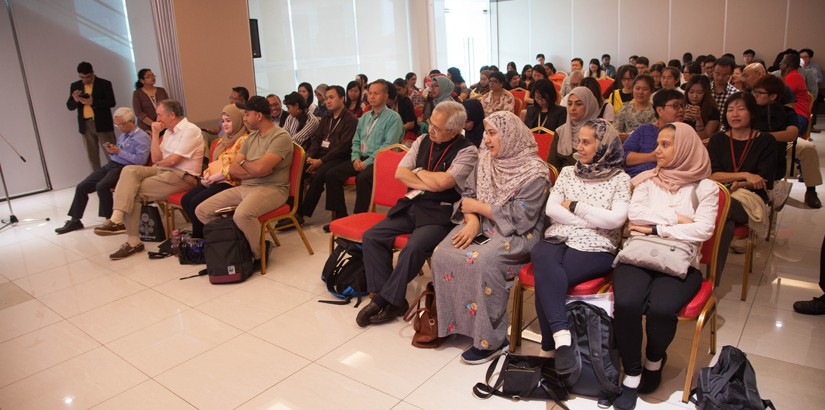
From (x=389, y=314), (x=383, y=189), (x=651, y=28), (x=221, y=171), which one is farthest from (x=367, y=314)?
(x=651, y=28)

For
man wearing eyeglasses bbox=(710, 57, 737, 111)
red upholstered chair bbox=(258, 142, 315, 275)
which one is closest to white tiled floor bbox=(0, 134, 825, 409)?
red upholstered chair bbox=(258, 142, 315, 275)

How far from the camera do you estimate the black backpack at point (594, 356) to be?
2.38 metres

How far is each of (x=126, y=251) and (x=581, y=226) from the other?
13.0 ft

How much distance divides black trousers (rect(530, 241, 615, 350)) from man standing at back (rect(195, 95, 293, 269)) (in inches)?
88.5

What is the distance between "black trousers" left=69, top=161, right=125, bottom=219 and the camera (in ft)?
17.4

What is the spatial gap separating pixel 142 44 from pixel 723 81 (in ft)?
24.9

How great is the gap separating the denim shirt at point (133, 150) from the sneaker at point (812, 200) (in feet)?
20.3

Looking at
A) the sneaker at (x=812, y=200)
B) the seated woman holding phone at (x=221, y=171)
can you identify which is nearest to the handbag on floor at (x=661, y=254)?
the seated woman holding phone at (x=221, y=171)

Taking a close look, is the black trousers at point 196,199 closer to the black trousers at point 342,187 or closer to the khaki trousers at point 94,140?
the black trousers at point 342,187

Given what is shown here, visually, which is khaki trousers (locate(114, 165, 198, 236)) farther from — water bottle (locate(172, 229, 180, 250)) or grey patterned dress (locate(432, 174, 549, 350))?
grey patterned dress (locate(432, 174, 549, 350))

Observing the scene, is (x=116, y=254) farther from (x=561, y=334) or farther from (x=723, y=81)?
(x=723, y=81)

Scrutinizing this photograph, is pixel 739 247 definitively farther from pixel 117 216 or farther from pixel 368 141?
pixel 117 216

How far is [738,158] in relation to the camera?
3467 mm

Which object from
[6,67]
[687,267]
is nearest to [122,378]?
[687,267]
